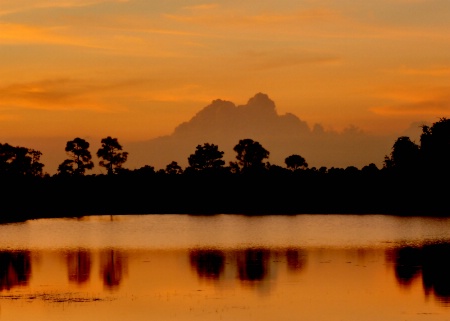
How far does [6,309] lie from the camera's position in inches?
1374

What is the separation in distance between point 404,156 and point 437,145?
7.63 m

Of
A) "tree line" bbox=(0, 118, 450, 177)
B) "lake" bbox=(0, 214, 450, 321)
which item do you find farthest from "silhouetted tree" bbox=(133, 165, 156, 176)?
"lake" bbox=(0, 214, 450, 321)

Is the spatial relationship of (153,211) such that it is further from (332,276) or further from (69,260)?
(332,276)

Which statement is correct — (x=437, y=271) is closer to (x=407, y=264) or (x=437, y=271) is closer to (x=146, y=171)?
(x=407, y=264)

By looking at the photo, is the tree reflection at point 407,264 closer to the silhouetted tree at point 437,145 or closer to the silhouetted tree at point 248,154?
the silhouetted tree at point 437,145

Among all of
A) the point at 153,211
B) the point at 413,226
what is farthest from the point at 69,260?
the point at 153,211

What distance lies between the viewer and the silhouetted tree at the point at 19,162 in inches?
5782

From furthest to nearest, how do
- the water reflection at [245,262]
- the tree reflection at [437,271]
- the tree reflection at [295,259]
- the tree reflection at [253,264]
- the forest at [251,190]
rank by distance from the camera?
the forest at [251,190], the tree reflection at [295,259], the water reflection at [245,262], the tree reflection at [253,264], the tree reflection at [437,271]

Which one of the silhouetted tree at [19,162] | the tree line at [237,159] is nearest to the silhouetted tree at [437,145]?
the tree line at [237,159]

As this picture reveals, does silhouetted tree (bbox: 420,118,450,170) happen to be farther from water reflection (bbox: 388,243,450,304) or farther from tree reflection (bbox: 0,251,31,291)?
tree reflection (bbox: 0,251,31,291)

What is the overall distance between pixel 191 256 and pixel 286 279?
14844 millimetres

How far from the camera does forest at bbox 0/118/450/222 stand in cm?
12138

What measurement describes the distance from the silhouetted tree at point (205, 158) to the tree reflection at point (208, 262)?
361 feet

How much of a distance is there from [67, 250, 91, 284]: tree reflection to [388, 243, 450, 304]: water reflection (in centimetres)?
1612
